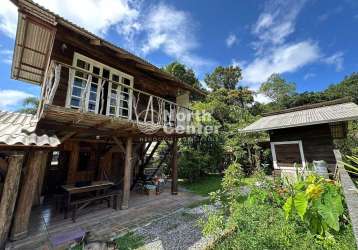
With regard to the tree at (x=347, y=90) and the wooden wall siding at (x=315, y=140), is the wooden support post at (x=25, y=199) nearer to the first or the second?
the wooden wall siding at (x=315, y=140)

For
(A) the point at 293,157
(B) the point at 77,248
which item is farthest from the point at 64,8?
(A) the point at 293,157

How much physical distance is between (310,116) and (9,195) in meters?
12.3

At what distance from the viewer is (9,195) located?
3.83 metres

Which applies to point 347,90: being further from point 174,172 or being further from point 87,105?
point 87,105

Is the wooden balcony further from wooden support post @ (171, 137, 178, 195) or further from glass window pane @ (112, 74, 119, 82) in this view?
wooden support post @ (171, 137, 178, 195)

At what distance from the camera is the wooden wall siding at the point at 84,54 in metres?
6.00

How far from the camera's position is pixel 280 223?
12.2 feet

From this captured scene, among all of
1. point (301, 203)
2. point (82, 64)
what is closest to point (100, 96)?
point (82, 64)

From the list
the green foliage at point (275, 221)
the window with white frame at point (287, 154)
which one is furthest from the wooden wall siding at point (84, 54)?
the window with white frame at point (287, 154)

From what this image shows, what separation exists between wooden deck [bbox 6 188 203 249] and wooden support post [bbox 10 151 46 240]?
0.24 meters

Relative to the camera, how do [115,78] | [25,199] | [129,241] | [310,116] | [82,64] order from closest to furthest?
1. [129,241]
2. [25,199]
3. [82,64]
4. [115,78]
5. [310,116]

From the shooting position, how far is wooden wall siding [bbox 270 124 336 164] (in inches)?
322

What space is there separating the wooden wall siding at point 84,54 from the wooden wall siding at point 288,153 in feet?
26.0

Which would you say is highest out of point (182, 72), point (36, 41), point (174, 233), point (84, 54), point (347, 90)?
point (182, 72)
